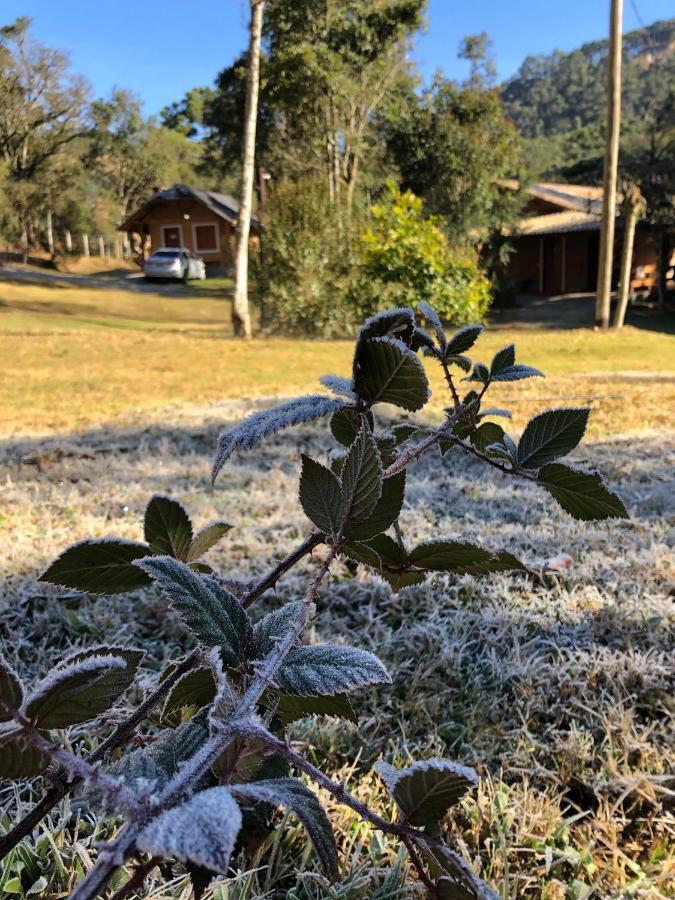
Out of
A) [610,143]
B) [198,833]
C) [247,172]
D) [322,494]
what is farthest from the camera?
[610,143]

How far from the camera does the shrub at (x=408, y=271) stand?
12039 mm

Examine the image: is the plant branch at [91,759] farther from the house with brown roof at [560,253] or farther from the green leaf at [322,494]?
the house with brown roof at [560,253]

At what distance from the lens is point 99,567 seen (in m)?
0.61

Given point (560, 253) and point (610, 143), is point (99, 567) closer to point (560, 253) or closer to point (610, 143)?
point (610, 143)

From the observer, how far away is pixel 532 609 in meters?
1.69

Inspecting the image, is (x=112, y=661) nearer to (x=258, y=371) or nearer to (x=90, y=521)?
(x=90, y=521)

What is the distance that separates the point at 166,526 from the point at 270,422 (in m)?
0.22

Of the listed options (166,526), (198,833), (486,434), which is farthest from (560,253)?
(198,833)

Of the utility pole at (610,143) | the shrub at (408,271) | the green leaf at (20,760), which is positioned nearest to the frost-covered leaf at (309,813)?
the green leaf at (20,760)

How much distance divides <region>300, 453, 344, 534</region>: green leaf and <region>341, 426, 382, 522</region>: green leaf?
0.06ft

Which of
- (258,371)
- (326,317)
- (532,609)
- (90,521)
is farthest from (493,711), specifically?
(326,317)

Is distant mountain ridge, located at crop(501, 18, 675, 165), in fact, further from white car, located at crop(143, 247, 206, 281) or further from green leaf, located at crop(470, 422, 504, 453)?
green leaf, located at crop(470, 422, 504, 453)

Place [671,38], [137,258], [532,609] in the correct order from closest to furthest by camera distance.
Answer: [532,609] < [137,258] < [671,38]

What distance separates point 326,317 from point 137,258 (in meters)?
28.1
